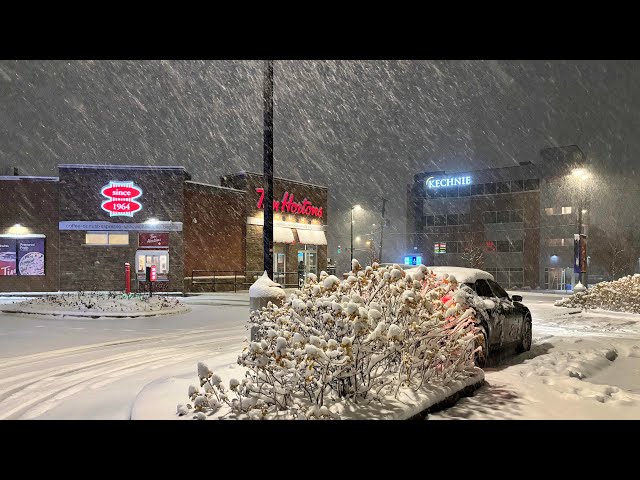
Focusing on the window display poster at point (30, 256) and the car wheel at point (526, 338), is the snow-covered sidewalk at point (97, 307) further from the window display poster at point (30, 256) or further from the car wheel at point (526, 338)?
the window display poster at point (30, 256)

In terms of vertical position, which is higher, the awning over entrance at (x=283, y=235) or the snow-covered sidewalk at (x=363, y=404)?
the awning over entrance at (x=283, y=235)

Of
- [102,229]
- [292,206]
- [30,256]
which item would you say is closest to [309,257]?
[292,206]

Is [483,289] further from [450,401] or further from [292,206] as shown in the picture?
[292,206]

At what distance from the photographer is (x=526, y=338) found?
1135 centimetres

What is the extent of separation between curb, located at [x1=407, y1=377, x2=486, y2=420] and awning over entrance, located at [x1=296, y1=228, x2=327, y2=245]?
1339 inches

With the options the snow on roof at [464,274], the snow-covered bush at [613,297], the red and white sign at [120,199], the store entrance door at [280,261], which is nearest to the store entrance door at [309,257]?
the store entrance door at [280,261]

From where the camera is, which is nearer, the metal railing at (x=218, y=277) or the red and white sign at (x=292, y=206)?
the metal railing at (x=218, y=277)

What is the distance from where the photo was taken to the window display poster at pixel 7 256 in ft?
104

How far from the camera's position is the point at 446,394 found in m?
6.39

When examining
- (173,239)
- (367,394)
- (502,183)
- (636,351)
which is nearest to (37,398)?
(367,394)

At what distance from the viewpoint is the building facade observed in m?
56.1

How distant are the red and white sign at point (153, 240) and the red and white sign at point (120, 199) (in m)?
1.53

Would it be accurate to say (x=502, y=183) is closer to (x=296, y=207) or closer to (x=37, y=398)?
(x=296, y=207)

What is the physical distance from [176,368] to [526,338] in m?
7.19
